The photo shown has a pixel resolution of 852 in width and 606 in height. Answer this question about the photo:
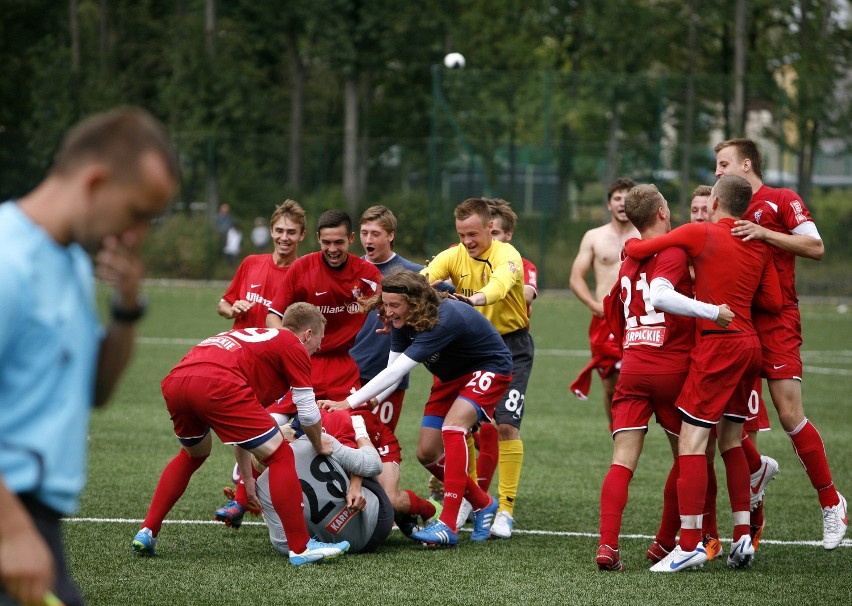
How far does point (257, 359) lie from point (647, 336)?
2.02 meters

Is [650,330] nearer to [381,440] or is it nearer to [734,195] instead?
[734,195]

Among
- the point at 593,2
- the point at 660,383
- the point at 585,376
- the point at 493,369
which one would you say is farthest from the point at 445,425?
the point at 593,2

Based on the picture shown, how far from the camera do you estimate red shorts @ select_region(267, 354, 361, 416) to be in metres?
7.20

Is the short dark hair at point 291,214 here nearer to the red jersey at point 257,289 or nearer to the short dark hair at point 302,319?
the red jersey at point 257,289

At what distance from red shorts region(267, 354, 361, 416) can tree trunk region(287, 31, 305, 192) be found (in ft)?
74.6

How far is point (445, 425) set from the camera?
21.4ft

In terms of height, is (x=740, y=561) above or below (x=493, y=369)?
below

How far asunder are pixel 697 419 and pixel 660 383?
0.26m

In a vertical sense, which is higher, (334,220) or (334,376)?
(334,220)

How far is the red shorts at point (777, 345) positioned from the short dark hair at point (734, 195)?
70cm

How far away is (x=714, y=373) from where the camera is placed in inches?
225

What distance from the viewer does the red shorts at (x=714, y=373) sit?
5.71m

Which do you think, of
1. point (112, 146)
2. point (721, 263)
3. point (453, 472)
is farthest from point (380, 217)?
point (112, 146)

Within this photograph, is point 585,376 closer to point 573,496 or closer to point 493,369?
point 573,496
